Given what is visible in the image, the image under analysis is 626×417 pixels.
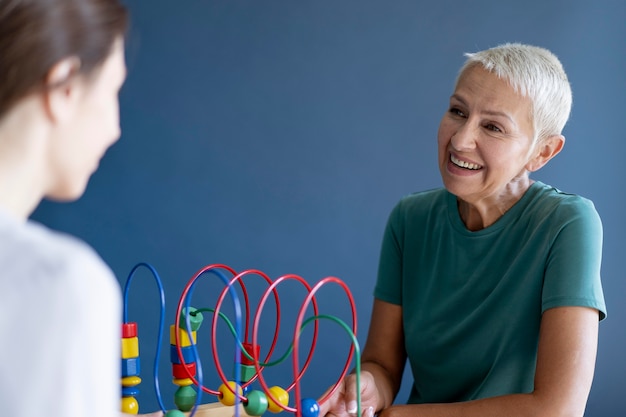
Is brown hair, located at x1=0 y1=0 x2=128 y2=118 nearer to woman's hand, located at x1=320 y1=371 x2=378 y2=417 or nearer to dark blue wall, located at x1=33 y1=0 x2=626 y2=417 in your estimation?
woman's hand, located at x1=320 y1=371 x2=378 y2=417

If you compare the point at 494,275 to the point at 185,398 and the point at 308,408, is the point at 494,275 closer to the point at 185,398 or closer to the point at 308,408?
the point at 308,408

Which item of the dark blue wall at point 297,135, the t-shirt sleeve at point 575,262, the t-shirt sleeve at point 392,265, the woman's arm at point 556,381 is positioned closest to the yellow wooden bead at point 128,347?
the woman's arm at point 556,381

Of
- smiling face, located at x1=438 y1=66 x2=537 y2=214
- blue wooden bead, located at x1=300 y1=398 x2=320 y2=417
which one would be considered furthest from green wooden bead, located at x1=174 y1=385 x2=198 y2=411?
smiling face, located at x1=438 y1=66 x2=537 y2=214

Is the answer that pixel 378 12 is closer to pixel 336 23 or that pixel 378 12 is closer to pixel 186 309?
pixel 336 23

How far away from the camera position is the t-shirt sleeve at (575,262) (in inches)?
56.1

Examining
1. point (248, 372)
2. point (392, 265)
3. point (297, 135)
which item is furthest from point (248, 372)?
point (297, 135)

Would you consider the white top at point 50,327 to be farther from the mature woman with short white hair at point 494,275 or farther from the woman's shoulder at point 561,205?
the woman's shoulder at point 561,205

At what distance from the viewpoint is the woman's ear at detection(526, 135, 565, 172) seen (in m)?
1.65

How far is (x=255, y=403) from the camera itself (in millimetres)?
1254

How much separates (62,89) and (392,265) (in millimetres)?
1150

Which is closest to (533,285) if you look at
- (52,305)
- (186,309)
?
(186,309)

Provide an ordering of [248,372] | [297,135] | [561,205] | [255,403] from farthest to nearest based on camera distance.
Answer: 1. [297,135]
2. [561,205]
3. [248,372]
4. [255,403]

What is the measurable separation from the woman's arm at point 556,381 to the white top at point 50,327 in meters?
0.86

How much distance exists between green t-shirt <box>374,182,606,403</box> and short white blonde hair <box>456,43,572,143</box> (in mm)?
139
